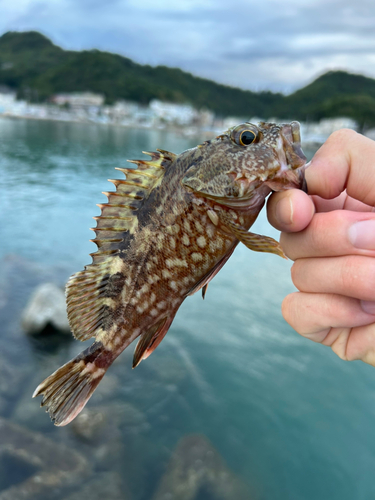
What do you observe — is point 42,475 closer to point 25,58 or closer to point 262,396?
point 262,396

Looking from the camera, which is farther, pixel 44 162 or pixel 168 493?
pixel 44 162

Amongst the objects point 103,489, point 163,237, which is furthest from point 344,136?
point 103,489

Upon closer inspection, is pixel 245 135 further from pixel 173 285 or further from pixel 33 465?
pixel 33 465

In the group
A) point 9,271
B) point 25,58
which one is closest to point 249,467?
point 9,271

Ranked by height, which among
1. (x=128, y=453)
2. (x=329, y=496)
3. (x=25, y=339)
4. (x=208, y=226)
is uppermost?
(x=208, y=226)

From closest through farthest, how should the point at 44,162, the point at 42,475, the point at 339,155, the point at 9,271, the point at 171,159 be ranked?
the point at 339,155
the point at 171,159
the point at 42,475
the point at 9,271
the point at 44,162

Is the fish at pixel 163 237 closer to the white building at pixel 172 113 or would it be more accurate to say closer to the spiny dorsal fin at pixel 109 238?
the spiny dorsal fin at pixel 109 238

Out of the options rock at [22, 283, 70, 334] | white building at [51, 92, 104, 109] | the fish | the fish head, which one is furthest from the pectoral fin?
white building at [51, 92, 104, 109]
